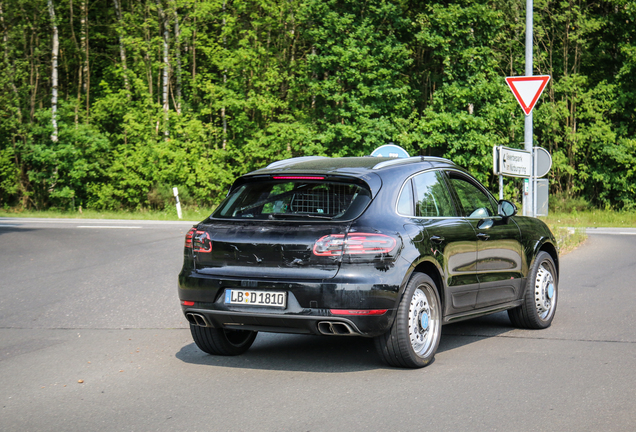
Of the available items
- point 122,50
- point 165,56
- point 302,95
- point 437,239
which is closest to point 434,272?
point 437,239

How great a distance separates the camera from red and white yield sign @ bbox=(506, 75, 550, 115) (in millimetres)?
13617

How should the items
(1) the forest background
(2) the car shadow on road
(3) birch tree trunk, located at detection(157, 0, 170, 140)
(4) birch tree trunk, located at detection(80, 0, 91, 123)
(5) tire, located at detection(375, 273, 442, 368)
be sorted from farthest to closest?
(4) birch tree trunk, located at detection(80, 0, 91, 123), (3) birch tree trunk, located at detection(157, 0, 170, 140), (1) the forest background, (2) the car shadow on road, (5) tire, located at detection(375, 273, 442, 368)

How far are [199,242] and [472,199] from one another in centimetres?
263

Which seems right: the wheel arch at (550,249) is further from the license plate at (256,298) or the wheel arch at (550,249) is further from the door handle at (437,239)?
the license plate at (256,298)

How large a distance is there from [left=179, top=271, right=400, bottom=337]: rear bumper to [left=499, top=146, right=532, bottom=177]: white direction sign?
8012mm

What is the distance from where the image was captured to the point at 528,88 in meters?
13.7

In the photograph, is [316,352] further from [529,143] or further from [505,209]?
[529,143]

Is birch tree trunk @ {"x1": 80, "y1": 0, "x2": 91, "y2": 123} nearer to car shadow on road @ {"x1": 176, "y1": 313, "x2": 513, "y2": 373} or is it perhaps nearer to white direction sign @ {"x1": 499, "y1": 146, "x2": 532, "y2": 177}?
white direction sign @ {"x1": 499, "y1": 146, "x2": 532, "y2": 177}

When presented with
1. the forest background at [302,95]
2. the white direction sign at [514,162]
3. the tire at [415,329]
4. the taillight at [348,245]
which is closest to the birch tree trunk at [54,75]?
the forest background at [302,95]

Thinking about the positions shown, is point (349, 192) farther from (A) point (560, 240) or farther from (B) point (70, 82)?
(B) point (70, 82)

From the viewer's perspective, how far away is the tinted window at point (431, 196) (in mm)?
6281

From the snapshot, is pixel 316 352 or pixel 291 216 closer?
pixel 291 216

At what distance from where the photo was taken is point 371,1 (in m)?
32.6

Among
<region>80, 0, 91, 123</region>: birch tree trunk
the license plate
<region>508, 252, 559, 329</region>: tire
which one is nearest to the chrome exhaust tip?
the license plate
